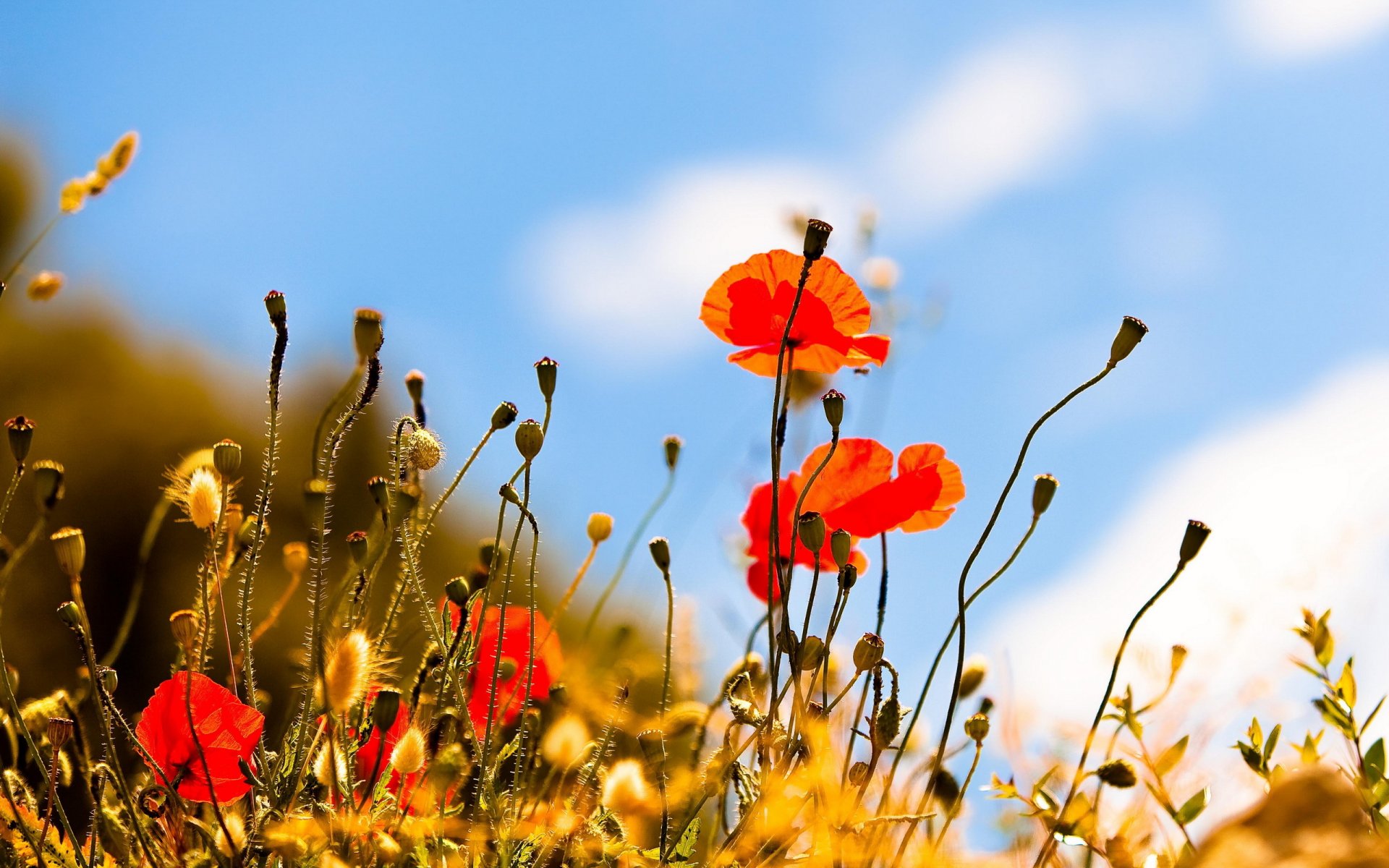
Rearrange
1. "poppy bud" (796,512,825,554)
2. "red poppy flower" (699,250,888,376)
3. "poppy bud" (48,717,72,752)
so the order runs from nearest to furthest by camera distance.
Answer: "poppy bud" (48,717,72,752), "poppy bud" (796,512,825,554), "red poppy flower" (699,250,888,376)

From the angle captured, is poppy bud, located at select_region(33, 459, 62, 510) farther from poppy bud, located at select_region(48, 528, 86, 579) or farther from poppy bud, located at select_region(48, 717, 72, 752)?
poppy bud, located at select_region(48, 717, 72, 752)

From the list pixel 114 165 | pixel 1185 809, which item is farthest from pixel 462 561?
pixel 1185 809

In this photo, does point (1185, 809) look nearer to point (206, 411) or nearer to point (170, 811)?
point (170, 811)

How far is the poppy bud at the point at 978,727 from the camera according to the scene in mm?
1041

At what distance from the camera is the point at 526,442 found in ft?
3.43

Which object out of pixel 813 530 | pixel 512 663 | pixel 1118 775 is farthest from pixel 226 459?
pixel 1118 775

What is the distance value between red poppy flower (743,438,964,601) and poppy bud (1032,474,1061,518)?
0.16m

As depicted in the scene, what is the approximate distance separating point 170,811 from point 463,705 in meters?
0.32

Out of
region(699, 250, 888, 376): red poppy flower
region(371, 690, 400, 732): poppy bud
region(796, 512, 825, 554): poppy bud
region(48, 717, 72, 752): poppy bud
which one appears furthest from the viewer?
region(699, 250, 888, 376): red poppy flower

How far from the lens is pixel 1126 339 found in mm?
1032

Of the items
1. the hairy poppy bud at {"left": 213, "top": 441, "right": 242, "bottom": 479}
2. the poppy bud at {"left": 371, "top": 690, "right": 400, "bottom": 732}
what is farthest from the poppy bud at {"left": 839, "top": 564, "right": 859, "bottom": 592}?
the hairy poppy bud at {"left": 213, "top": 441, "right": 242, "bottom": 479}

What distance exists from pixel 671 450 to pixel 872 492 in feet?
0.83

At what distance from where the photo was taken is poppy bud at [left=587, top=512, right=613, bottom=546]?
125 cm

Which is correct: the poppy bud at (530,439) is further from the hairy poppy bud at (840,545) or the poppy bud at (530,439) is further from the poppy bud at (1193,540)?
the poppy bud at (1193,540)
